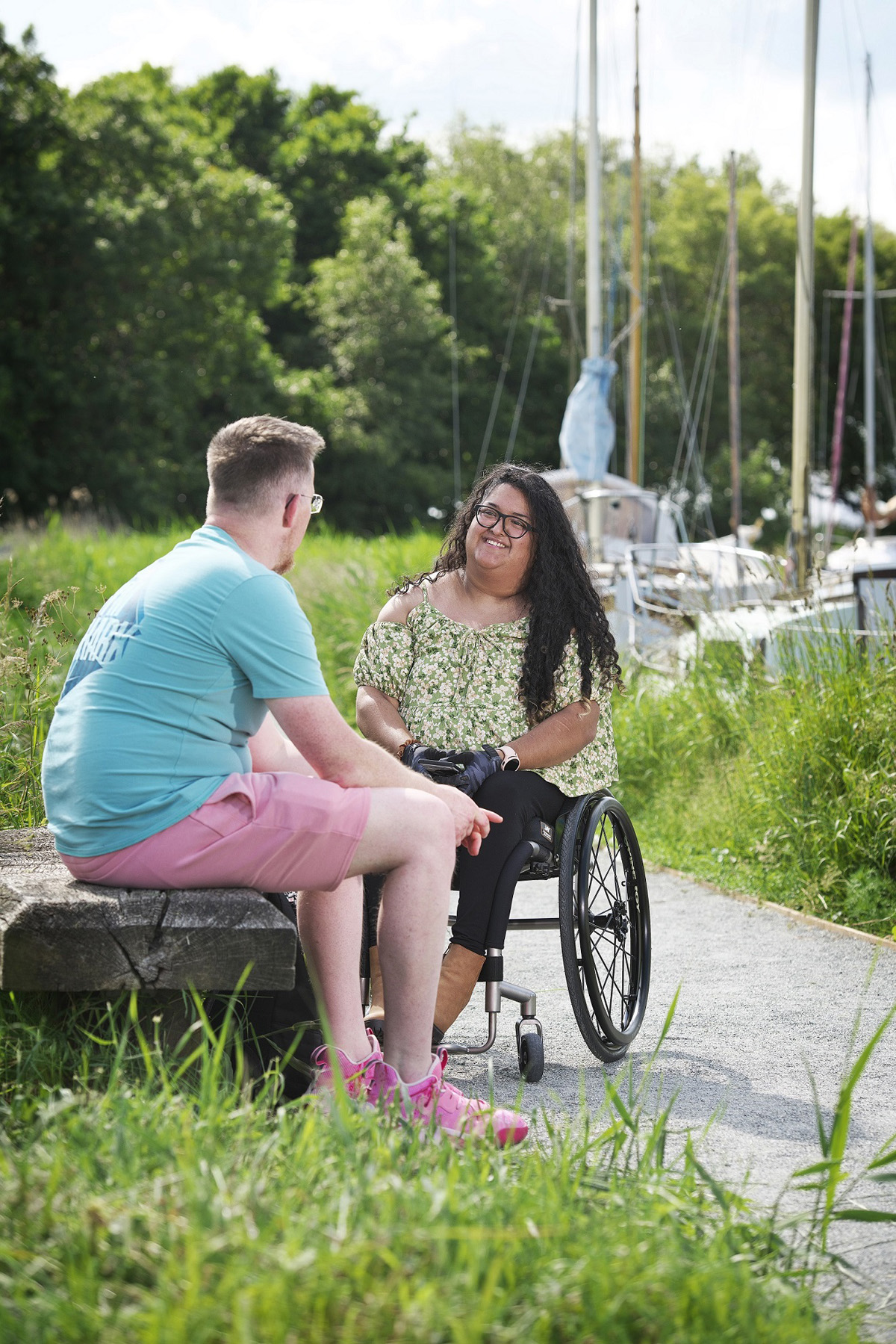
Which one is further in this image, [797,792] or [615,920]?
[797,792]

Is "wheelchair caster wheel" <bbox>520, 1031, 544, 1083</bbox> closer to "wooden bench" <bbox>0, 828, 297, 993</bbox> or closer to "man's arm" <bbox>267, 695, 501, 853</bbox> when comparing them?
"man's arm" <bbox>267, 695, 501, 853</bbox>

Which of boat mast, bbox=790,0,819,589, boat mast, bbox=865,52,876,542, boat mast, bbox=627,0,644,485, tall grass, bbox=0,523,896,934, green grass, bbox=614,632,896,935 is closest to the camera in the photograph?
tall grass, bbox=0,523,896,934

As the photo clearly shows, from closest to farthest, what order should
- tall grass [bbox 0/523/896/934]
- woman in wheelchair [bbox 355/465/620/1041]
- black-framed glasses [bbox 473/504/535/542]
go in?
woman in wheelchair [bbox 355/465/620/1041], black-framed glasses [bbox 473/504/535/542], tall grass [bbox 0/523/896/934]

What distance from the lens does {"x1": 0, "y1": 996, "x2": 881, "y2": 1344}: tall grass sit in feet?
5.40

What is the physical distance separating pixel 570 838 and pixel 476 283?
38226 millimetres

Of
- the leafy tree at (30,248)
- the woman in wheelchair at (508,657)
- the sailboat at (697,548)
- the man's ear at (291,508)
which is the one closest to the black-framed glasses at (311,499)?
the man's ear at (291,508)

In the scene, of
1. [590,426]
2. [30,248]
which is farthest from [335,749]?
[30,248]

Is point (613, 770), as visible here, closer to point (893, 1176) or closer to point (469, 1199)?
point (893, 1176)

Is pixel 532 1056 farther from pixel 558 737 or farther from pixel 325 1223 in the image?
pixel 325 1223

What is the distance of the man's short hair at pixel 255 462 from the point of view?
3.03 meters

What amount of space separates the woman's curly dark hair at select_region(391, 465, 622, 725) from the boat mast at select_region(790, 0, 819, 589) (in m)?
8.57

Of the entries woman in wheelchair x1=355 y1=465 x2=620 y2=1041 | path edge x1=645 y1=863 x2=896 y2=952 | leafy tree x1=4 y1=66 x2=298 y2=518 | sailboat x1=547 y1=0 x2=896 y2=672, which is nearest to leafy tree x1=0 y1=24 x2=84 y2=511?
leafy tree x1=4 y1=66 x2=298 y2=518

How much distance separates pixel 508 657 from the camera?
4145 mm

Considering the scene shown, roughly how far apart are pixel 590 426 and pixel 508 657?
14.7 m
